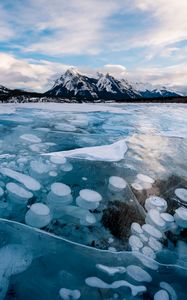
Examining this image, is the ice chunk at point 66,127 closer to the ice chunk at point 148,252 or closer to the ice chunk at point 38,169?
the ice chunk at point 38,169

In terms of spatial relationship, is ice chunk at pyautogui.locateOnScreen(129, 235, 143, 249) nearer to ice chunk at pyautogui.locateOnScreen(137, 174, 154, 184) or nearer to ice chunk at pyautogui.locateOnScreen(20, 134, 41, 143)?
ice chunk at pyautogui.locateOnScreen(137, 174, 154, 184)

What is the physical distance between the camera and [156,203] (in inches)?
125

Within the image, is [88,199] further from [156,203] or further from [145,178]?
[145,178]

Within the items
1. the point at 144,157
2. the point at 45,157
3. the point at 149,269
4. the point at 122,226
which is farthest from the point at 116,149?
the point at 149,269

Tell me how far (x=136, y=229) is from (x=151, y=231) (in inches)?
6.0

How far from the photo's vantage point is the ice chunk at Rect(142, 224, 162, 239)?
2.77 m

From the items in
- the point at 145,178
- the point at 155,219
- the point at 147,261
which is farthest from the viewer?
the point at 145,178

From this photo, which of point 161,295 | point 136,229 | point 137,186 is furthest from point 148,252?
point 137,186

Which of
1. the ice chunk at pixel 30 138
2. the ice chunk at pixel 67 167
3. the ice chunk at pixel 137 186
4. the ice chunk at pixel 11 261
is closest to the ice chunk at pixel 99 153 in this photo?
the ice chunk at pixel 67 167

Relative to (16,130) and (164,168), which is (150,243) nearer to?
(164,168)

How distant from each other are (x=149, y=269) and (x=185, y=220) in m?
0.82

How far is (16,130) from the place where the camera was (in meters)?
5.68

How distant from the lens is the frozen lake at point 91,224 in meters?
2.23

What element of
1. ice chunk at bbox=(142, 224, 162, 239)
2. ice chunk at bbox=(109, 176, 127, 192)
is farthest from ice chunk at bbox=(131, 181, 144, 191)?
ice chunk at bbox=(142, 224, 162, 239)
